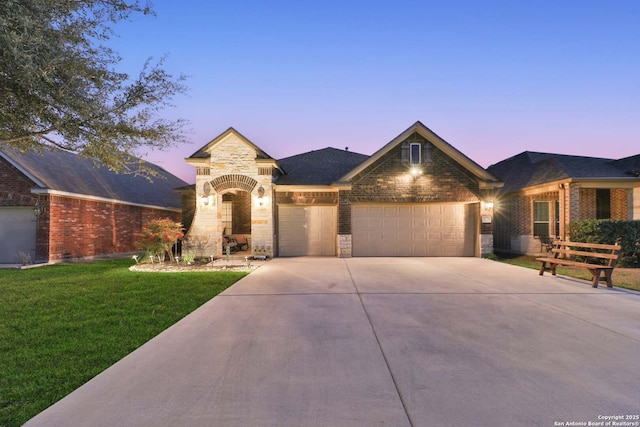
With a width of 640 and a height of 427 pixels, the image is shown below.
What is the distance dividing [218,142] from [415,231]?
9633 mm

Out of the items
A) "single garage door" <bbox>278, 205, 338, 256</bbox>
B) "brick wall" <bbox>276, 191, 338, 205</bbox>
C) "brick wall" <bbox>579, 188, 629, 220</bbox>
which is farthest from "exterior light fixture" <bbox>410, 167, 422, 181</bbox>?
"brick wall" <bbox>579, 188, 629, 220</bbox>

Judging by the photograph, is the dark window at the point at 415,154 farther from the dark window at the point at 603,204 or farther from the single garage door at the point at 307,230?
the dark window at the point at 603,204

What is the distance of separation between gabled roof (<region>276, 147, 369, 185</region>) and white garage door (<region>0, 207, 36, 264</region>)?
10823 mm

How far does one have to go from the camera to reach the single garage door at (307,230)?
560 inches

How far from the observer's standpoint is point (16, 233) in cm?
1322

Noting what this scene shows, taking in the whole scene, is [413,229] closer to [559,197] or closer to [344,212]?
[344,212]

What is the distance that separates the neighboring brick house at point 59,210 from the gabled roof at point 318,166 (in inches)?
285

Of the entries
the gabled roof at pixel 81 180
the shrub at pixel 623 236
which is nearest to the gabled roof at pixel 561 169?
the shrub at pixel 623 236

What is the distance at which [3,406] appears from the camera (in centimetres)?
270

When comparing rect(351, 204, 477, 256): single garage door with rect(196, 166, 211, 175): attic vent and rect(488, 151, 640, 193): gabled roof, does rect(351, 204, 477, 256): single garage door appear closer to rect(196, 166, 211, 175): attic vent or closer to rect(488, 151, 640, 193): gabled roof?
rect(488, 151, 640, 193): gabled roof

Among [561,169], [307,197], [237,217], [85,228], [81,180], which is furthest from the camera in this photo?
[237,217]

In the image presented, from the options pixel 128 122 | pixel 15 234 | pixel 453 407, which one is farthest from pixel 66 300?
pixel 15 234

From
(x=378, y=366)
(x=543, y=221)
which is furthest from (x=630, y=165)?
(x=378, y=366)

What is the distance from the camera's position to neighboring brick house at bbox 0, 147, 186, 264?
12.9 meters
